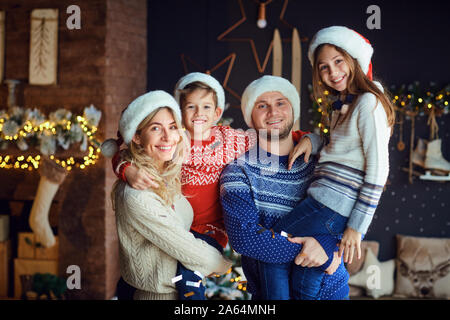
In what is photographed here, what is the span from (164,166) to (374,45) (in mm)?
3195

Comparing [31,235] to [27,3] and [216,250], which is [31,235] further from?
[216,250]

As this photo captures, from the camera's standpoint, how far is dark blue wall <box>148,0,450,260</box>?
4059 millimetres

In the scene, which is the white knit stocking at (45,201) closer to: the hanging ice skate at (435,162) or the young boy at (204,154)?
the young boy at (204,154)

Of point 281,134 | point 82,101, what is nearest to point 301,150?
point 281,134

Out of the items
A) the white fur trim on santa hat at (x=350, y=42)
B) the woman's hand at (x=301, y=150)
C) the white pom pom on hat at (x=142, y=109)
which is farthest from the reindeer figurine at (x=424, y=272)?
the white pom pom on hat at (x=142, y=109)

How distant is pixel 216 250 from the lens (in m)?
1.62

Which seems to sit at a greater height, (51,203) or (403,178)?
(403,178)

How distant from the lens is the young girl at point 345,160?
4.72 ft

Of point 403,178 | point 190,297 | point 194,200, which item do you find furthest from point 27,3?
point 403,178

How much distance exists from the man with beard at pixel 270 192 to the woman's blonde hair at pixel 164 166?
0.61 ft

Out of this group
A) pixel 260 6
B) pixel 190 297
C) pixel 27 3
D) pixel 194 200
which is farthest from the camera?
pixel 260 6

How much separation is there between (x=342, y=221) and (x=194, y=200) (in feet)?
1.97

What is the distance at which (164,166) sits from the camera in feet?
5.42

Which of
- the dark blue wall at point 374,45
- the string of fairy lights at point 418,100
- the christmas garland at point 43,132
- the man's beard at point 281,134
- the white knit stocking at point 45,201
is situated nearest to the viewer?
the man's beard at point 281,134
